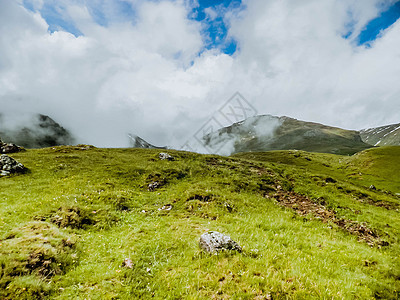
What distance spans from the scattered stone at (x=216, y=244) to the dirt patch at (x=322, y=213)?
12.6 meters

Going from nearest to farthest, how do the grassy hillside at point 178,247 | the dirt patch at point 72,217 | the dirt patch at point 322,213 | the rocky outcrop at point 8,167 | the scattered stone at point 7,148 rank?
the grassy hillside at point 178,247 → the dirt patch at point 72,217 → the dirt patch at point 322,213 → the rocky outcrop at point 8,167 → the scattered stone at point 7,148

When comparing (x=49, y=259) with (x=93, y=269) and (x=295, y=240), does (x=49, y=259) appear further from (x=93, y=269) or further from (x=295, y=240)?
(x=295, y=240)

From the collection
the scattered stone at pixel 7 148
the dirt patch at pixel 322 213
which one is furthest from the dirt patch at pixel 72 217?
the scattered stone at pixel 7 148

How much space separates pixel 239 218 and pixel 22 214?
1560cm

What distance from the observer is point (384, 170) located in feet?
261

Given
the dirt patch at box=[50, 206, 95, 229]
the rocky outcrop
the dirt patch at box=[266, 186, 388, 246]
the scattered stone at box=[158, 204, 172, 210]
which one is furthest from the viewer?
the rocky outcrop

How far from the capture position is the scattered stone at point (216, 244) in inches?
348

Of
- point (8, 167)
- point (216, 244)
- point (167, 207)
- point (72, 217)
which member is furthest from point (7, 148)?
point (216, 244)

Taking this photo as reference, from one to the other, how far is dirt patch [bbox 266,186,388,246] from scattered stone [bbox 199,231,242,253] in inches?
496

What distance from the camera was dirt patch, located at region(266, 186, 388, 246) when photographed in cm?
1525

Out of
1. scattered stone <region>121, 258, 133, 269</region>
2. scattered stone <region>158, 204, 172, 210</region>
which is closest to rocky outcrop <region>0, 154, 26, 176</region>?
scattered stone <region>158, 204, 172, 210</region>

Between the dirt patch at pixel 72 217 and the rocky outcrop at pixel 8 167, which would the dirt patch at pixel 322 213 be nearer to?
the dirt patch at pixel 72 217

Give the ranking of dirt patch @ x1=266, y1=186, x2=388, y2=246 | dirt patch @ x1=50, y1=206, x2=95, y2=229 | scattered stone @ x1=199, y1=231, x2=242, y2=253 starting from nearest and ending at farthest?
scattered stone @ x1=199, y1=231, x2=242, y2=253 → dirt patch @ x1=50, y1=206, x2=95, y2=229 → dirt patch @ x1=266, y1=186, x2=388, y2=246

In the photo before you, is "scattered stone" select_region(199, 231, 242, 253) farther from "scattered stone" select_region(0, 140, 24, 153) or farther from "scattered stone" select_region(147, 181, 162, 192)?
"scattered stone" select_region(0, 140, 24, 153)
